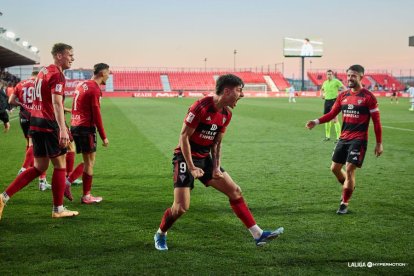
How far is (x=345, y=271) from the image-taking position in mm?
4211

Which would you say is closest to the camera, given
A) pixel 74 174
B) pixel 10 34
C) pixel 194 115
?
pixel 194 115

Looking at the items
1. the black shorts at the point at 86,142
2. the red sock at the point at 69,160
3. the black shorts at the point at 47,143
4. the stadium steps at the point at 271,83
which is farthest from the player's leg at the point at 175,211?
the stadium steps at the point at 271,83

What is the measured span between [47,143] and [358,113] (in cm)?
428

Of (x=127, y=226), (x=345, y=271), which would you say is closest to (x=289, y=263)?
(x=345, y=271)

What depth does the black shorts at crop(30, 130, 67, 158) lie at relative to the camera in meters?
5.87

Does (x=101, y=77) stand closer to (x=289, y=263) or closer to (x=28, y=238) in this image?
(x=28, y=238)

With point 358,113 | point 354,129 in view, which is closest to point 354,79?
point 358,113

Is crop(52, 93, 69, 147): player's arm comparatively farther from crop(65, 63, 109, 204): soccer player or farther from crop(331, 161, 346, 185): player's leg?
crop(331, 161, 346, 185): player's leg

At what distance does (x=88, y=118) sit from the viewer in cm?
679

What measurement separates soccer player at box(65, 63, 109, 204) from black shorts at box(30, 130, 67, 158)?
0.88m

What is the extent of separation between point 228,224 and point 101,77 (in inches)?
115

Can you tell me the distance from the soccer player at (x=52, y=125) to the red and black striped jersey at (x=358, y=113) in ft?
12.8

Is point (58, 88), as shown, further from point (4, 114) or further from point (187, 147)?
point (4, 114)

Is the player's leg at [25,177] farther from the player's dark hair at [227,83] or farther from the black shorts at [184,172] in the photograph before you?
the player's dark hair at [227,83]
